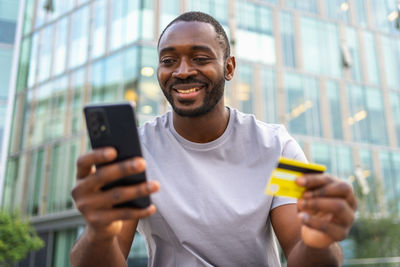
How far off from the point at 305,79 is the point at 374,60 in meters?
6.05

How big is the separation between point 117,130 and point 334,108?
74.4ft

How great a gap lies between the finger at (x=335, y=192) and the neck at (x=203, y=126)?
112cm

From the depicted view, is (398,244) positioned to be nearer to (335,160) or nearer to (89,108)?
(335,160)

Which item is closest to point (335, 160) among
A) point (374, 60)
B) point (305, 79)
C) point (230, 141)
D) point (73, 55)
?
point (305, 79)

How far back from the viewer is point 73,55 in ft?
69.6

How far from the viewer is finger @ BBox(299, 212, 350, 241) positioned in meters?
1.28

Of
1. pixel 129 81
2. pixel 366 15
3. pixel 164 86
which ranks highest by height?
pixel 366 15

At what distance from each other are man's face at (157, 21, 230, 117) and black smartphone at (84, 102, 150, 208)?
39.0 inches

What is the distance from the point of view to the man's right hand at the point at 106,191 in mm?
1201

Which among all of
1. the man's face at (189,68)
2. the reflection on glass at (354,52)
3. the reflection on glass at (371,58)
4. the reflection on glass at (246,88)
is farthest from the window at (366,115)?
the man's face at (189,68)

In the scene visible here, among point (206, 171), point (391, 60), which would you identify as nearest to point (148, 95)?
point (206, 171)

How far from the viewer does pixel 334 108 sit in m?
Result: 22.4

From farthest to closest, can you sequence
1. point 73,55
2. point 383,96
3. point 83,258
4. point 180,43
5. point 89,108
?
point 383,96 → point 73,55 → point 180,43 → point 83,258 → point 89,108

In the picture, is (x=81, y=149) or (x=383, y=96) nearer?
(x=81, y=149)
